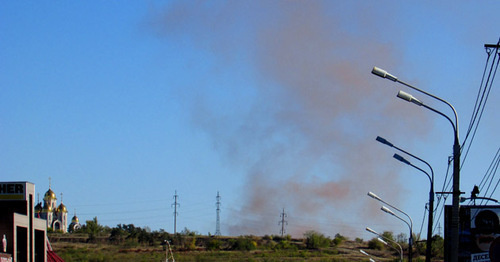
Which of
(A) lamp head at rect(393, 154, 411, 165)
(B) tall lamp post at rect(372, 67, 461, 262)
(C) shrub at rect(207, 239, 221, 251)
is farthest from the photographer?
(C) shrub at rect(207, 239, 221, 251)

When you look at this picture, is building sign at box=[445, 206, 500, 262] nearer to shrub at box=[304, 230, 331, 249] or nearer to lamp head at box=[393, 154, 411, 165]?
lamp head at box=[393, 154, 411, 165]

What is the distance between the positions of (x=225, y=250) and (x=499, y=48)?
145937mm

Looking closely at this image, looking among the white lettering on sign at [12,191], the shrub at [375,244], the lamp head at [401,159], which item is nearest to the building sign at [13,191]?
the white lettering on sign at [12,191]

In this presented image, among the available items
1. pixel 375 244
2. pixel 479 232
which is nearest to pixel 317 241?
pixel 375 244

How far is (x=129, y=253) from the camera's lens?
15275 centimetres

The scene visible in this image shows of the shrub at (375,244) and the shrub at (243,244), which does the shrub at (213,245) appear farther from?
the shrub at (375,244)

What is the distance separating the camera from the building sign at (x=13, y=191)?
53156 millimetres

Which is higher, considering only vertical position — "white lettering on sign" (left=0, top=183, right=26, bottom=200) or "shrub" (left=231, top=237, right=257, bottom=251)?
"white lettering on sign" (left=0, top=183, right=26, bottom=200)

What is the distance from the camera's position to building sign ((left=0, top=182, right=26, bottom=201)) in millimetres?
53156

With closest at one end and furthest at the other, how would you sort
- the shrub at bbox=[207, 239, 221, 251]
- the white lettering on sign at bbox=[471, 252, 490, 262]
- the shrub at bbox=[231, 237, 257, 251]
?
the white lettering on sign at bbox=[471, 252, 490, 262]
the shrub at bbox=[207, 239, 221, 251]
the shrub at bbox=[231, 237, 257, 251]

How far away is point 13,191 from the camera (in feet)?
175

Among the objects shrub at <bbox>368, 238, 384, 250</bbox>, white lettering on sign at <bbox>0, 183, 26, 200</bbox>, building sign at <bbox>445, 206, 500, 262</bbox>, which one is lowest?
shrub at <bbox>368, 238, 384, 250</bbox>

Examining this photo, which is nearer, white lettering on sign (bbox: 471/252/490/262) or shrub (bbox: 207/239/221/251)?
white lettering on sign (bbox: 471/252/490/262)

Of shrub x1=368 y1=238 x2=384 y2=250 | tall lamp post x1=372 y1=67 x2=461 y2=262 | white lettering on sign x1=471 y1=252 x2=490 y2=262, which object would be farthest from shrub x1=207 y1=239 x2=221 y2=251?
tall lamp post x1=372 y1=67 x2=461 y2=262
